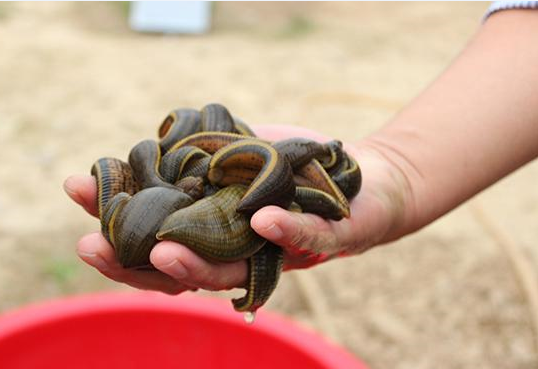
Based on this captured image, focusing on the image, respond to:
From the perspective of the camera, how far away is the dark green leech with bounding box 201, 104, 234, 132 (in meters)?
2.45

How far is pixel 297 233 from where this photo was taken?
78.9 inches

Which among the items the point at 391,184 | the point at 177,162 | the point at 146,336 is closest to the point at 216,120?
the point at 177,162

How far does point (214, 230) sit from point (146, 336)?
4.08 feet

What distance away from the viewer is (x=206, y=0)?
9.35 metres

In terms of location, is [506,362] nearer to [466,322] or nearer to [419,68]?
[466,322]

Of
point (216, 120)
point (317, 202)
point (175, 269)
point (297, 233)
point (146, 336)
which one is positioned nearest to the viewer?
point (175, 269)

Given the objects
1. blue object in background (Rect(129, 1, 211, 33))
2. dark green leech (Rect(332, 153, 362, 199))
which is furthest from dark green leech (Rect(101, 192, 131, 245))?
blue object in background (Rect(129, 1, 211, 33))

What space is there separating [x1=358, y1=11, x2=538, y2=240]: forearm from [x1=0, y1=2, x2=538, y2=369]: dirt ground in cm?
170

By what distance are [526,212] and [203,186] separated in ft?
12.9

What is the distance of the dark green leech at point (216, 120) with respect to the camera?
96.3 inches

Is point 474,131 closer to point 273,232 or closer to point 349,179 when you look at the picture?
point 349,179

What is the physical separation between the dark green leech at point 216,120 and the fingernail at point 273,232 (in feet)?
1.90

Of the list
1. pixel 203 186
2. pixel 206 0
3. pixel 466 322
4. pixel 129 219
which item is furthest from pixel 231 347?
pixel 206 0

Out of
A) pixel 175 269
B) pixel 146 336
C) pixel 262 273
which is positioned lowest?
pixel 146 336
